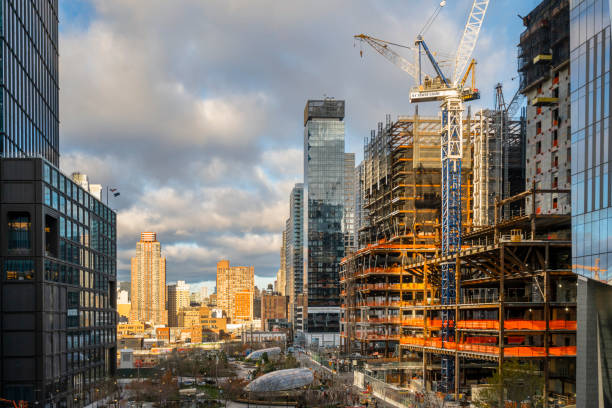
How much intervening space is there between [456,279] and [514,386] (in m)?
30.7

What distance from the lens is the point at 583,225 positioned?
55.7 metres

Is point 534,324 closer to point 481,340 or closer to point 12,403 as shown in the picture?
point 481,340

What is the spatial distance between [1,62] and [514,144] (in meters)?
98.2

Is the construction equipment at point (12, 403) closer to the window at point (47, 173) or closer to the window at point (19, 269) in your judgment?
the window at point (19, 269)

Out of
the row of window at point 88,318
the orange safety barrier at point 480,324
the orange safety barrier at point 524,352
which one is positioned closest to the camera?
the orange safety barrier at point 524,352

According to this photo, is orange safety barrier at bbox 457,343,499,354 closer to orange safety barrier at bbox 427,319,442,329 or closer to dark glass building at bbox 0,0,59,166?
orange safety barrier at bbox 427,319,442,329

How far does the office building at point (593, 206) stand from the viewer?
53.2 m

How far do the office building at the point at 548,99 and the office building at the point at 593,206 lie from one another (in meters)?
36.2

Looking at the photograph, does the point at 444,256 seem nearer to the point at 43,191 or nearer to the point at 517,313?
the point at 517,313

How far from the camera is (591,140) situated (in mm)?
55406

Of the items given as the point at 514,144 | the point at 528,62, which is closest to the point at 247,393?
the point at 528,62

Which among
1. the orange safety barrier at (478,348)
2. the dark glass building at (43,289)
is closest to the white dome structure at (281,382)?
the orange safety barrier at (478,348)

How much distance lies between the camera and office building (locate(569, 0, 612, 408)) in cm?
5316

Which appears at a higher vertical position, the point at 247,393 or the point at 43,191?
the point at 43,191
